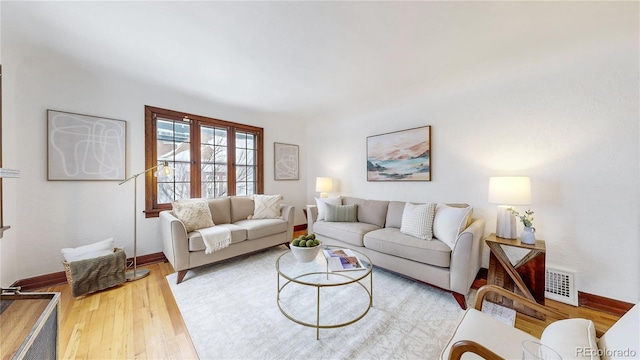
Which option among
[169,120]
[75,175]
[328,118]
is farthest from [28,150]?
[328,118]

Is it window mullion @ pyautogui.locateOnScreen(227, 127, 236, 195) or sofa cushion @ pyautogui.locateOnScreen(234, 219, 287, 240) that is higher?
window mullion @ pyautogui.locateOnScreen(227, 127, 236, 195)

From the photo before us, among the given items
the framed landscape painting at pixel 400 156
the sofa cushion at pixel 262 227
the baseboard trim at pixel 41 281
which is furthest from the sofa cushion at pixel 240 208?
the framed landscape painting at pixel 400 156

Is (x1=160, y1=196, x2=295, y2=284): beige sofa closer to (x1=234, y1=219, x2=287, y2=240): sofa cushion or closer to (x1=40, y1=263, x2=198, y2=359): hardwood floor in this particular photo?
(x1=234, y1=219, x2=287, y2=240): sofa cushion

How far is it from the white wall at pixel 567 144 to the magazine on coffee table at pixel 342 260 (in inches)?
67.2

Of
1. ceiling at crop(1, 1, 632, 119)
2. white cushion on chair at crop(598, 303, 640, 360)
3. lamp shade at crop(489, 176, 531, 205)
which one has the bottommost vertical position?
white cushion on chair at crop(598, 303, 640, 360)

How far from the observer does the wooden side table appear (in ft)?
6.08

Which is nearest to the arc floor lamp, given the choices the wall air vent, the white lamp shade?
the white lamp shade

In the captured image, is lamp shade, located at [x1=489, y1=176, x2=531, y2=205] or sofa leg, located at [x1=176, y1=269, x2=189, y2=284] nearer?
lamp shade, located at [x1=489, y1=176, x2=531, y2=205]

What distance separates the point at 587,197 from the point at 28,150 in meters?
5.45

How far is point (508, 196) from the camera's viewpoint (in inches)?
80.2

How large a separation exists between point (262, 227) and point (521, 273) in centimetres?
283

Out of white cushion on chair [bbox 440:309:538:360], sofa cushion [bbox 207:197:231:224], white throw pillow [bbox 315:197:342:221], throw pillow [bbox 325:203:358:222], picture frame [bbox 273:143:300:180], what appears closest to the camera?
white cushion on chair [bbox 440:309:538:360]

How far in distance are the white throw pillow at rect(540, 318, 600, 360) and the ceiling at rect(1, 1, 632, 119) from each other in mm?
1965

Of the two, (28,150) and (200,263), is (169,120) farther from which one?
(200,263)
